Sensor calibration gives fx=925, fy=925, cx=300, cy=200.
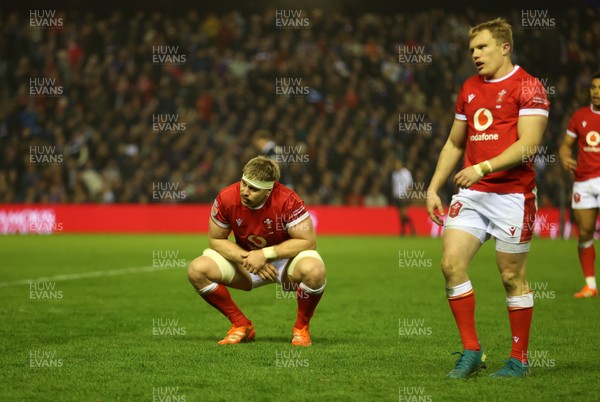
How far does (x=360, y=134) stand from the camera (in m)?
24.8

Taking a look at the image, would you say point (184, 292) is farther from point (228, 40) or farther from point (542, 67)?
point (228, 40)

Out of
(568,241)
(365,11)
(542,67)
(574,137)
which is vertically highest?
(365,11)

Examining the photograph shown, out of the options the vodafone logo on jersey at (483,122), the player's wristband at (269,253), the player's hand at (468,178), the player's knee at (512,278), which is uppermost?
the vodafone logo on jersey at (483,122)

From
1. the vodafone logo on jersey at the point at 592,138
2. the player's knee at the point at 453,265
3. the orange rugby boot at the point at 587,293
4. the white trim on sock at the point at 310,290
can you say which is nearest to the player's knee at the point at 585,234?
the orange rugby boot at the point at 587,293

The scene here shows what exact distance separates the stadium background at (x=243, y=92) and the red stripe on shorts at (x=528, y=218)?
55.8 ft

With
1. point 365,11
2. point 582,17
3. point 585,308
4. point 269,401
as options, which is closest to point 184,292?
point 585,308

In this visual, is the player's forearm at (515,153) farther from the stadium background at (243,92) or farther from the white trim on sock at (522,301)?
the stadium background at (243,92)

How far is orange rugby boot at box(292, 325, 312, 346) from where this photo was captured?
6.71m

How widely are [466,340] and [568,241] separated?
1635 cm

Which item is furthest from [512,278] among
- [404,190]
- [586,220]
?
[404,190]

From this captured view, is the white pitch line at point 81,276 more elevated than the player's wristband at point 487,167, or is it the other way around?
the player's wristband at point 487,167

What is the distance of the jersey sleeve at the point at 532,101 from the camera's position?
5.30 metres

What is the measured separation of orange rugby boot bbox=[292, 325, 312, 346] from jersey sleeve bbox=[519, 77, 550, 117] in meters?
2.41

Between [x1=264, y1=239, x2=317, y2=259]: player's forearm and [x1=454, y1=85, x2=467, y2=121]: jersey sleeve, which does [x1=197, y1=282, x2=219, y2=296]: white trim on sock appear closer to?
[x1=264, y1=239, x2=317, y2=259]: player's forearm
